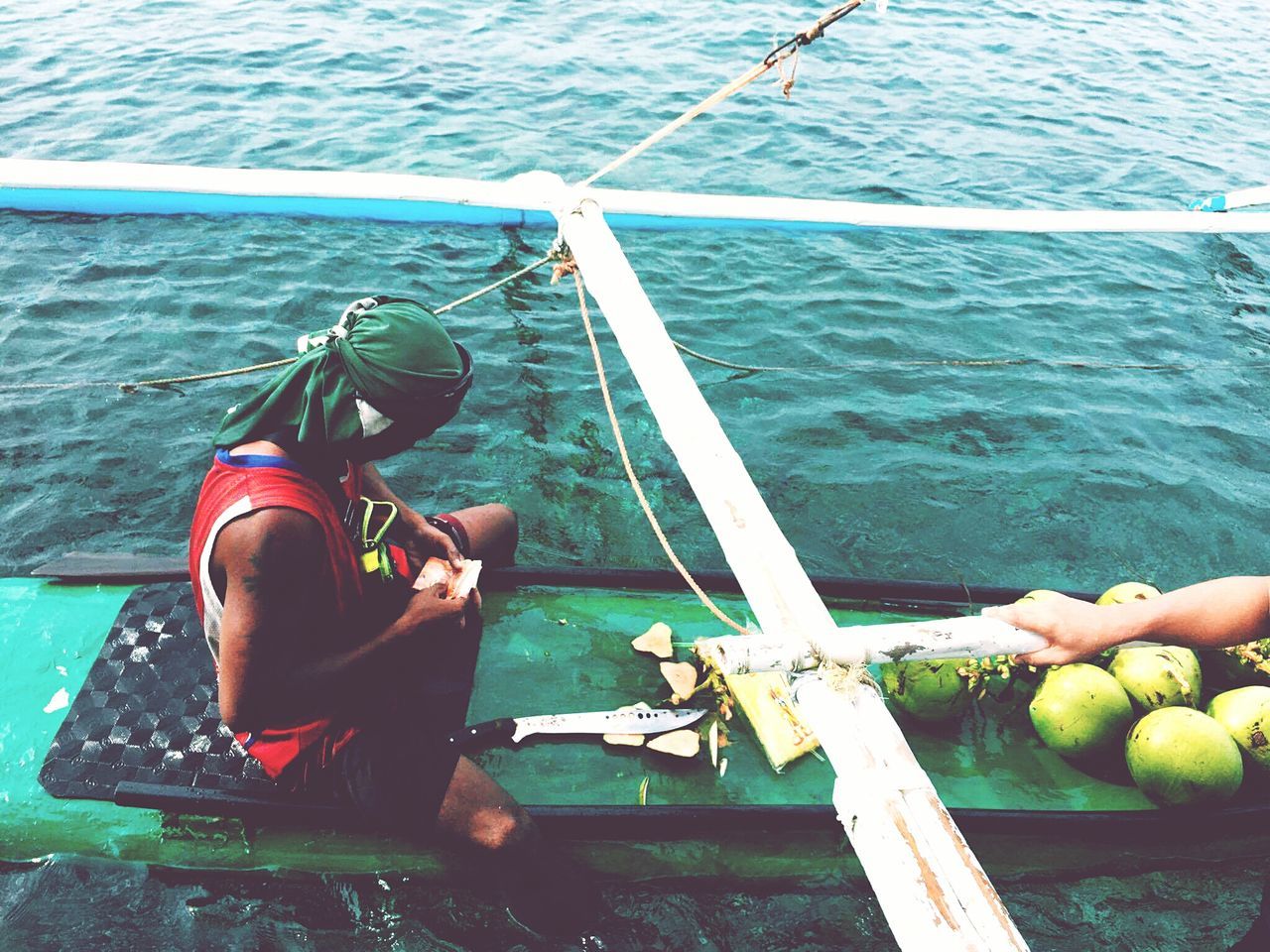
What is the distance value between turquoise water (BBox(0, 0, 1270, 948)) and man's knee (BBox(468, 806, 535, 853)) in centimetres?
101

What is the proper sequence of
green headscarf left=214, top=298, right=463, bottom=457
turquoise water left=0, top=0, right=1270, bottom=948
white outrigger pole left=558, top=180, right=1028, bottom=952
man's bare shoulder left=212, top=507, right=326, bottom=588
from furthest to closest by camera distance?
turquoise water left=0, top=0, right=1270, bottom=948 → green headscarf left=214, top=298, right=463, bottom=457 → man's bare shoulder left=212, top=507, right=326, bottom=588 → white outrigger pole left=558, top=180, right=1028, bottom=952

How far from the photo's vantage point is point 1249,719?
331 cm

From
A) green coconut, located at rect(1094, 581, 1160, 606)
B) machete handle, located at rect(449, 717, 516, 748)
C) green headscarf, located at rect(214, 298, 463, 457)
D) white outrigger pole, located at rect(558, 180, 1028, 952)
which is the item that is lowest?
machete handle, located at rect(449, 717, 516, 748)

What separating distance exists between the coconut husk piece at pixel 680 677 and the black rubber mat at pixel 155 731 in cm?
144

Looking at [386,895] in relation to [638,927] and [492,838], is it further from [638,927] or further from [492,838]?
[638,927]

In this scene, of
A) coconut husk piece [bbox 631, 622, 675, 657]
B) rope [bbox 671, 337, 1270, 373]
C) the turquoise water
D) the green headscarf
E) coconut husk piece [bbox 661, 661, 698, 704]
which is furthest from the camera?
rope [bbox 671, 337, 1270, 373]

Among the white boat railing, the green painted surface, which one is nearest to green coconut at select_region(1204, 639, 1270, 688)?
the green painted surface

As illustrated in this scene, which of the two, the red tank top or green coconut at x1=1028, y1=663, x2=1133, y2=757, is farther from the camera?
green coconut at x1=1028, y1=663, x2=1133, y2=757

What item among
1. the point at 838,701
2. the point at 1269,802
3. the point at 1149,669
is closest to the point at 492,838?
the point at 838,701

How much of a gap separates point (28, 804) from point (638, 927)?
221 cm

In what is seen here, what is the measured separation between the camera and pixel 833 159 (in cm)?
996

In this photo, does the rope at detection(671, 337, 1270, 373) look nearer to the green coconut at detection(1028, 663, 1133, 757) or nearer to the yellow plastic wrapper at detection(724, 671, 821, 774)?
the yellow plastic wrapper at detection(724, 671, 821, 774)

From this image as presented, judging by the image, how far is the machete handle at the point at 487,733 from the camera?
10.7ft

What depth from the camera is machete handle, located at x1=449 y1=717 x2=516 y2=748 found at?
326 cm
